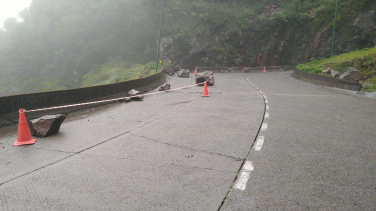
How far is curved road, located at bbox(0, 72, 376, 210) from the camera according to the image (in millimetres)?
3393

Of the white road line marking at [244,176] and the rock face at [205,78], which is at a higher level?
the rock face at [205,78]

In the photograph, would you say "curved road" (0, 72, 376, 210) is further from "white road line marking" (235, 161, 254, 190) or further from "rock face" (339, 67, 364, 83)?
"rock face" (339, 67, 364, 83)

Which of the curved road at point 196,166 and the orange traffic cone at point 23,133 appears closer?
the curved road at point 196,166

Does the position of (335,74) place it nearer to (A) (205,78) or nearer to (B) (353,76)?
(B) (353,76)

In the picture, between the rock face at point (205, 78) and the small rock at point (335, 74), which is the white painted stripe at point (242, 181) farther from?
the small rock at point (335, 74)

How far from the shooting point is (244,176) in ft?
13.3

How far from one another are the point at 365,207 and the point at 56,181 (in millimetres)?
3963

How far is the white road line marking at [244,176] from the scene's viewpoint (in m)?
3.73

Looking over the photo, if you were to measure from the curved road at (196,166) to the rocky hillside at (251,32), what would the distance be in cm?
4292

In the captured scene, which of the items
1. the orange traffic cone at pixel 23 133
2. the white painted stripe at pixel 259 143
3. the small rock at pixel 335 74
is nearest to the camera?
the white painted stripe at pixel 259 143

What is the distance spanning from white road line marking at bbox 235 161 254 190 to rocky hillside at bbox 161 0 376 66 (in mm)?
46056

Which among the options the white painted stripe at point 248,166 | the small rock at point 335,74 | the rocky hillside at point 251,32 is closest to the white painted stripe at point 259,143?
the white painted stripe at point 248,166

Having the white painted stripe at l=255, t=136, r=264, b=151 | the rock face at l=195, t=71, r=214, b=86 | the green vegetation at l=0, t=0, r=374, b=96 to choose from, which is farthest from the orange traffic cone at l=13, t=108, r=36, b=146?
the green vegetation at l=0, t=0, r=374, b=96

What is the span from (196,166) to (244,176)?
0.82 meters
